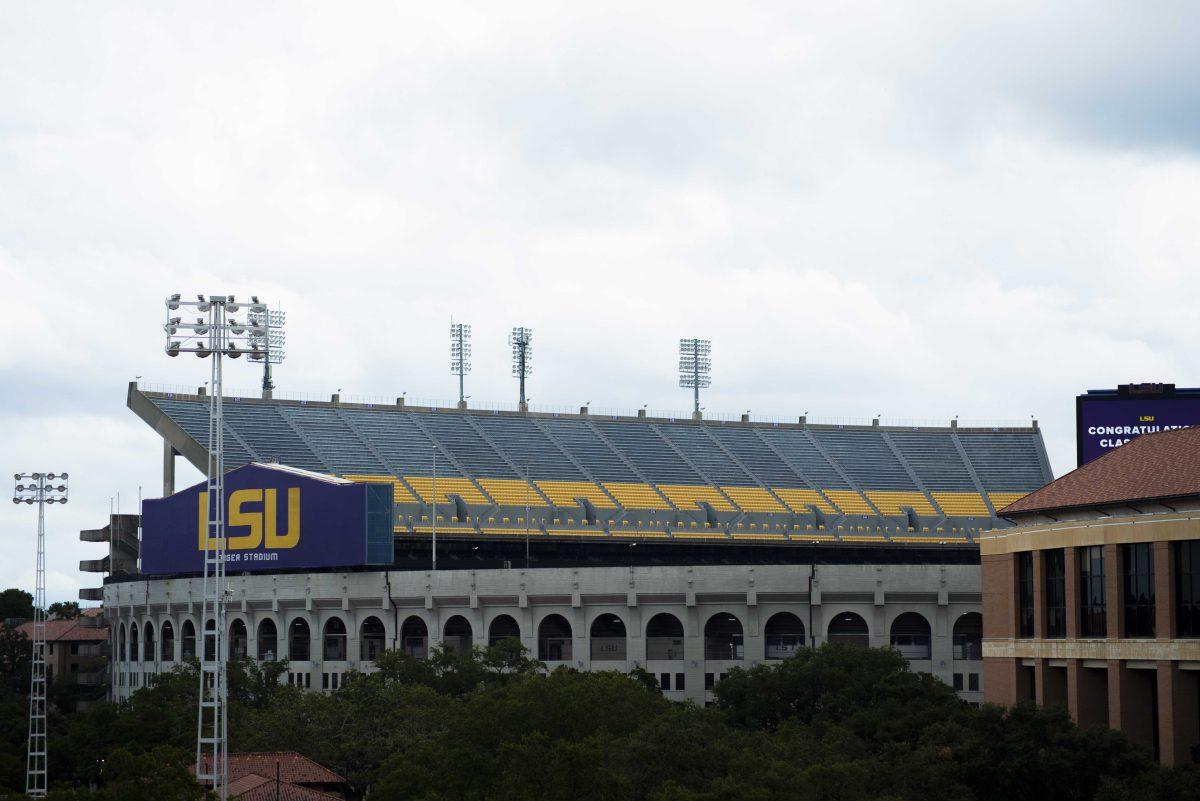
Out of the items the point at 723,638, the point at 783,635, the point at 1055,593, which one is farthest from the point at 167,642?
the point at 1055,593

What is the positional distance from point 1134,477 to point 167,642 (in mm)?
79975

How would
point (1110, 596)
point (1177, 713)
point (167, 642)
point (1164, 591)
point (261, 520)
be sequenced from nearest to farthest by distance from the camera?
1. point (1177, 713)
2. point (1164, 591)
3. point (1110, 596)
4. point (261, 520)
5. point (167, 642)

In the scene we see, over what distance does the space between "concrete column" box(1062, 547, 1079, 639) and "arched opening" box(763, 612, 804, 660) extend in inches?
1418

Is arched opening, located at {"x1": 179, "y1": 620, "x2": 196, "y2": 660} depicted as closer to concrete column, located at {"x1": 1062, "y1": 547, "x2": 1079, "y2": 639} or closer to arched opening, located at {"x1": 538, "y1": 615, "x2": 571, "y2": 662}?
arched opening, located at {"x1": 538, "y1": 615, "x2": 571, "y2": 662}

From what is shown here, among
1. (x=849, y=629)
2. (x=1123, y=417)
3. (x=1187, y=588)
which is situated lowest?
(x=849, y=629)

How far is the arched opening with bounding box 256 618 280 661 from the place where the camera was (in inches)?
4582

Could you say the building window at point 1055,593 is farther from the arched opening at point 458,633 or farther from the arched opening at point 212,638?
the arched opening at point 458,633

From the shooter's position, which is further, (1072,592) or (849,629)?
(849,629)

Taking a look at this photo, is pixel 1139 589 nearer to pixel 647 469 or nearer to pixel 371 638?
pixel 371 638

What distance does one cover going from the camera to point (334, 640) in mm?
114438

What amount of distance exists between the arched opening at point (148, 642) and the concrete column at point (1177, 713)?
84.7 meters

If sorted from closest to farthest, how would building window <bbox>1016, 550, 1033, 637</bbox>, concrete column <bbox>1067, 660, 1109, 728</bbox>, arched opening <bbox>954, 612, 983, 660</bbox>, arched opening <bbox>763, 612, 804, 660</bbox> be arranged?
concrete column <bbox>1067, 660, 1109, 728</bbox> → building window <bbox>1016, 550, 1033, 637</bbox> → arched opening <bbox>954, 612, 983, 660</bbox> → arched opening <bbox>763, 612, 804, 660</bbox>

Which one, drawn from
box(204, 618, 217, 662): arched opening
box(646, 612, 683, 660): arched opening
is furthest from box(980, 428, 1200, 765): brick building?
box(204, 618, 217, 662): arched opening

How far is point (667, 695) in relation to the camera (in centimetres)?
10275
